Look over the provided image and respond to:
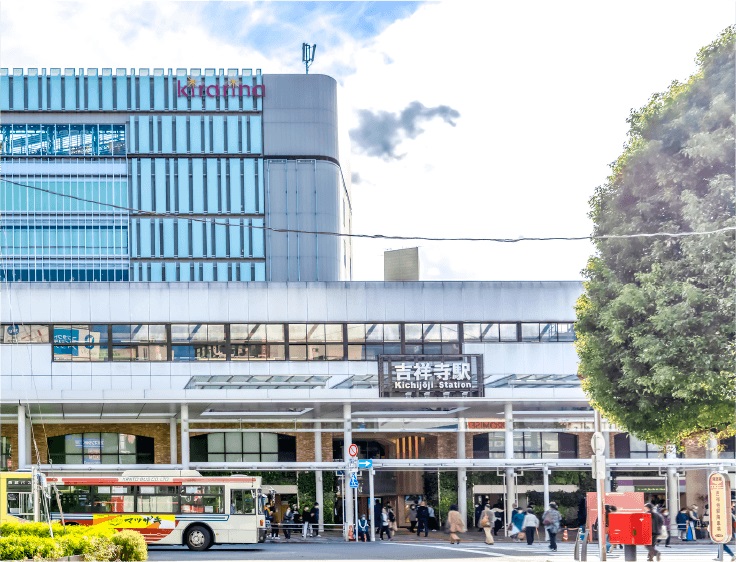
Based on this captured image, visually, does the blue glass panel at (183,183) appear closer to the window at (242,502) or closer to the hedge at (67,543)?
the window at (242,502)

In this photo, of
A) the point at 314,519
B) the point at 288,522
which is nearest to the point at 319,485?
the point at 314,519

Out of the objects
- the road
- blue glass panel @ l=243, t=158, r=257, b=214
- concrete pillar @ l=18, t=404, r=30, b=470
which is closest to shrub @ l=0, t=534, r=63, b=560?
the road

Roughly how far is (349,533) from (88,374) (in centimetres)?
1055

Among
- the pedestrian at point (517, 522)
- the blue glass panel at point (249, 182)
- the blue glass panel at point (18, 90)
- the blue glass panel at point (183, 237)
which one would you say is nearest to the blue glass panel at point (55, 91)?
the blue glass panel at point (18, 90)

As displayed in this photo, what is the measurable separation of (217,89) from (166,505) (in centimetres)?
6613

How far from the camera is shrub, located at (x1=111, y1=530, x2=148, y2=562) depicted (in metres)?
25.1

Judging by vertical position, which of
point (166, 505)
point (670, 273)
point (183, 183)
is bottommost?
point (166, 505)

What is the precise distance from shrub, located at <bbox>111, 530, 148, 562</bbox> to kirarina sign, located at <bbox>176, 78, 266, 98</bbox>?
72.8m

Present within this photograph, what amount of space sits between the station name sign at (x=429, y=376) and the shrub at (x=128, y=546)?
51.5 feet

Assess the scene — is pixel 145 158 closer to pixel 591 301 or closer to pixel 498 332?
pixel 498 332

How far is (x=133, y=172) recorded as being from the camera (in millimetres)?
94938

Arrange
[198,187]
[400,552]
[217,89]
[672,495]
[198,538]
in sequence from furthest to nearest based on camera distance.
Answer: [217,89]
[198,187]
[672,495]
[198,538]
[400,552]

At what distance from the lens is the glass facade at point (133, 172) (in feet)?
310

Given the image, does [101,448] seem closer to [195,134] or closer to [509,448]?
[509,448]
